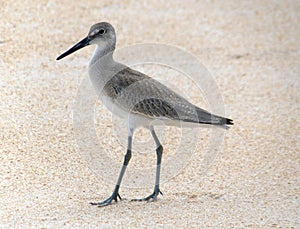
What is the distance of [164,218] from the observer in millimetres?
4305

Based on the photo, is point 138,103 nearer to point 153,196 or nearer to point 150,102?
point 150,102

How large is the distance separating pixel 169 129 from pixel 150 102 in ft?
3.92

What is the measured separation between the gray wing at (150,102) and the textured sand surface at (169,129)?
0.53 meters

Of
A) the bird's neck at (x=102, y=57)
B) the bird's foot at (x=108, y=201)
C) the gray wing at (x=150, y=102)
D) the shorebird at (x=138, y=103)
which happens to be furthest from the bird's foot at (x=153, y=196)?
the bird's neck at (x=102, y=57)

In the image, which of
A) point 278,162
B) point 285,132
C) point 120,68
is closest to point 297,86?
point 285,132

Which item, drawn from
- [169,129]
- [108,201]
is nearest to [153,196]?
[108,201]

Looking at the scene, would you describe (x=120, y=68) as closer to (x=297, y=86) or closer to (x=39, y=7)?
(x=297, y=86)

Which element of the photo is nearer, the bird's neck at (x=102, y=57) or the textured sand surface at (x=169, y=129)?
the textured sand surface at (x=169, y=129)

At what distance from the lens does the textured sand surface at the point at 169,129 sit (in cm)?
440

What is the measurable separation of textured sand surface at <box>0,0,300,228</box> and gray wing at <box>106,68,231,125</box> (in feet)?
1.75

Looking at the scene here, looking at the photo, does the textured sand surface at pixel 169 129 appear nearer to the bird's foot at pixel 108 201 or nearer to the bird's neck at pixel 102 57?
the bird's foot at pixel 108 201

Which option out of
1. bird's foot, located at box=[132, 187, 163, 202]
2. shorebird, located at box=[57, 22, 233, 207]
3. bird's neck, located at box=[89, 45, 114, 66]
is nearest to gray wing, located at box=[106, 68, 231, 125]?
shorebird, located at box=[57, 22, 233, 207]

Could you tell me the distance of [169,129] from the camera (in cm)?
572

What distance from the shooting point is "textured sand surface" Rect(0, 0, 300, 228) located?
14.4 ft
